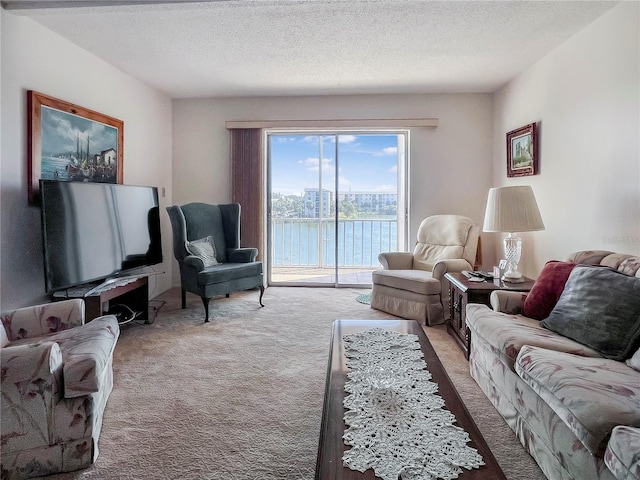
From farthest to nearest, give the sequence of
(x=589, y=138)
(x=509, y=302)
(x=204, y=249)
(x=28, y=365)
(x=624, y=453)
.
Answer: (x=204, y=249), (x=589, y=138), (x=509, y=302), (x=28, y=365), (x=624, y=453)

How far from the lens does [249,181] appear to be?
4.64 metres

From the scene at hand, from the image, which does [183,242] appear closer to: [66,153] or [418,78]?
[66,153]

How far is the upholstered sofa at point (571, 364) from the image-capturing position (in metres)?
1.13

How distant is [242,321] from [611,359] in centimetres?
273

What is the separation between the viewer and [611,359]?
1.58 meters

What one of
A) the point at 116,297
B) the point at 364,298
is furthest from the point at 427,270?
the point at 116,297

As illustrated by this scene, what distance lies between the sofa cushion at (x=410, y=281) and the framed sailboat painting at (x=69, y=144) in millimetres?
2781

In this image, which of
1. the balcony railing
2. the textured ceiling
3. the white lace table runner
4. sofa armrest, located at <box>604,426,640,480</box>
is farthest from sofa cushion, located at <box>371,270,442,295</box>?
the balcony railing

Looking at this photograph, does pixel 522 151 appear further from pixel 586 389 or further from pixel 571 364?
pixel 586 389

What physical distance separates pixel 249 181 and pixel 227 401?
3.12 m

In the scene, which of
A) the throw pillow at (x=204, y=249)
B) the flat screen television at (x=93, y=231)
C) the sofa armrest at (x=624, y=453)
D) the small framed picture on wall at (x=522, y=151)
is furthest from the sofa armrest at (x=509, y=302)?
the flat screen television at (x=93, y=231)

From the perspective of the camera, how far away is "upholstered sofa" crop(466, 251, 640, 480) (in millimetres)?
1127

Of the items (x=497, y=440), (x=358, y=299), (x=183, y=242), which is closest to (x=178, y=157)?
(x=183, y=242)

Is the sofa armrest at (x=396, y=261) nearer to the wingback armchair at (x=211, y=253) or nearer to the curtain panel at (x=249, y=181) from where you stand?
the wingback armchair at (x=211, y=253)
